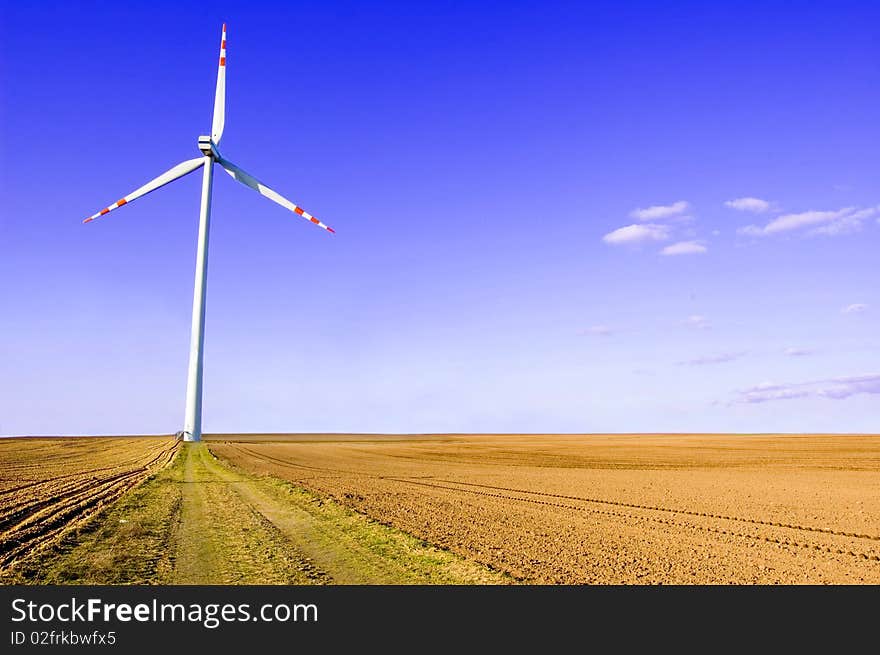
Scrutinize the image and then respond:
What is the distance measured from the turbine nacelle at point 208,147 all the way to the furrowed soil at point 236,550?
4070cm

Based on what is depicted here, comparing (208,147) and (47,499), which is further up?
(208,147)

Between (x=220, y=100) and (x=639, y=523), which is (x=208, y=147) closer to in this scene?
(x=220, y=100)

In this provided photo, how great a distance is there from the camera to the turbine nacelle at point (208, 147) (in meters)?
55.7

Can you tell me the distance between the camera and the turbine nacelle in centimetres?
5569

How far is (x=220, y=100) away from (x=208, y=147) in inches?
201

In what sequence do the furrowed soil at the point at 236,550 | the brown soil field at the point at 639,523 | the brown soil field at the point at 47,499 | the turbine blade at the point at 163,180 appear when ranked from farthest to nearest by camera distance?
1. the turbine blade at the point at 163,180
2. the brown soil field at the point at 47,499
3. the brown soil field at the point at 639,523
4. the furrowed soil at the point at 236,550

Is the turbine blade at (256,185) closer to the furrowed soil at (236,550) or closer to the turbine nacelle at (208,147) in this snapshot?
the turbine nacelle at (208,147)

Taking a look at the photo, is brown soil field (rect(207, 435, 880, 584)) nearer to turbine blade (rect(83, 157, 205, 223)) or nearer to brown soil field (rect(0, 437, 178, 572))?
brown soil field (rect(0, 437, 178, 572))

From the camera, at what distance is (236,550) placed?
13781 millimetres

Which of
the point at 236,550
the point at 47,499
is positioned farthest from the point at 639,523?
the point at 47,499

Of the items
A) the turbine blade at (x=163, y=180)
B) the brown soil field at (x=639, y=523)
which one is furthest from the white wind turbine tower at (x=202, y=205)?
the brown soil field at (x=639, y=523)

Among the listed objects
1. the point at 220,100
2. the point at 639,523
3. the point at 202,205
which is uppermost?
the point at 220,100
